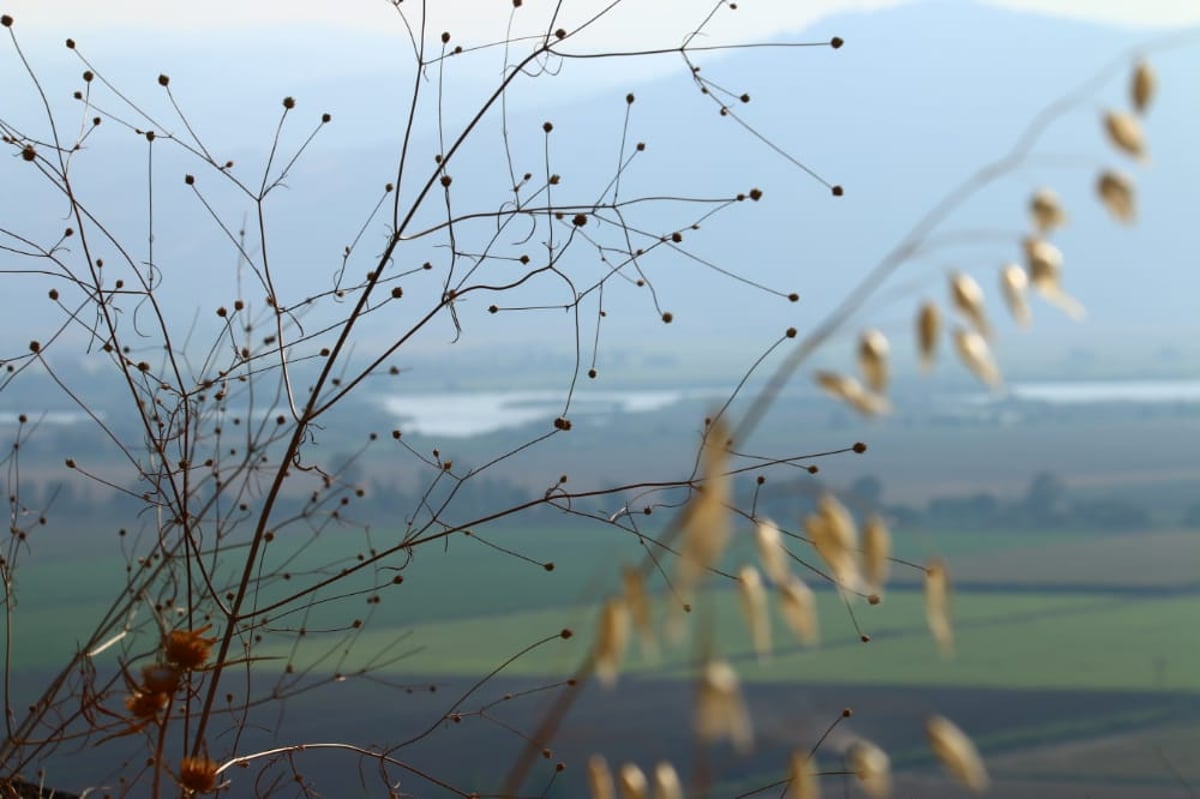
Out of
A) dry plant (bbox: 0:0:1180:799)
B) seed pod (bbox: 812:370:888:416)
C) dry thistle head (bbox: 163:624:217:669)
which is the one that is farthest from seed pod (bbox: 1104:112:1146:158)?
dry thistle head (bbox: 163:624:217:669)

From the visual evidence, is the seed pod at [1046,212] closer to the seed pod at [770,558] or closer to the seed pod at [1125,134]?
the seed pod at [1125,134]

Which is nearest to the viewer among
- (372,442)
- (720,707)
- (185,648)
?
(720,707)

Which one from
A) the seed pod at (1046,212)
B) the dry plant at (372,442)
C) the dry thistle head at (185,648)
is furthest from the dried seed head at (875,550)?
the dry thistle head at (185,648)

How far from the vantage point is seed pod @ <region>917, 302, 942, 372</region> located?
409 mm

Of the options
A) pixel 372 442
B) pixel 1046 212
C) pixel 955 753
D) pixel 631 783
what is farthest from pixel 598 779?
pixel 372 442

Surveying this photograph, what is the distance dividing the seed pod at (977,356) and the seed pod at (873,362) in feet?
0.08

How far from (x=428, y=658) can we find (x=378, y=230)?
3.79ft

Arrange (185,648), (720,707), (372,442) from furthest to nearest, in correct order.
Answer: (372,442), (185,648), (720,707)

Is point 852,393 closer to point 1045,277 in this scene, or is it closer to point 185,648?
point 1045,277

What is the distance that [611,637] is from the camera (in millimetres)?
398

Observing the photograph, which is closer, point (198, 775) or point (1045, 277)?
point (1045, 277)

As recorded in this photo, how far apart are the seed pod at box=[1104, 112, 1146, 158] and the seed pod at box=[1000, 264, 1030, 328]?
47 millimetres

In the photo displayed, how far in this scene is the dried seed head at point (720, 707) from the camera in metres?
0.36

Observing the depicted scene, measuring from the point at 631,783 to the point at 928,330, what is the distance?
6.9 inches
